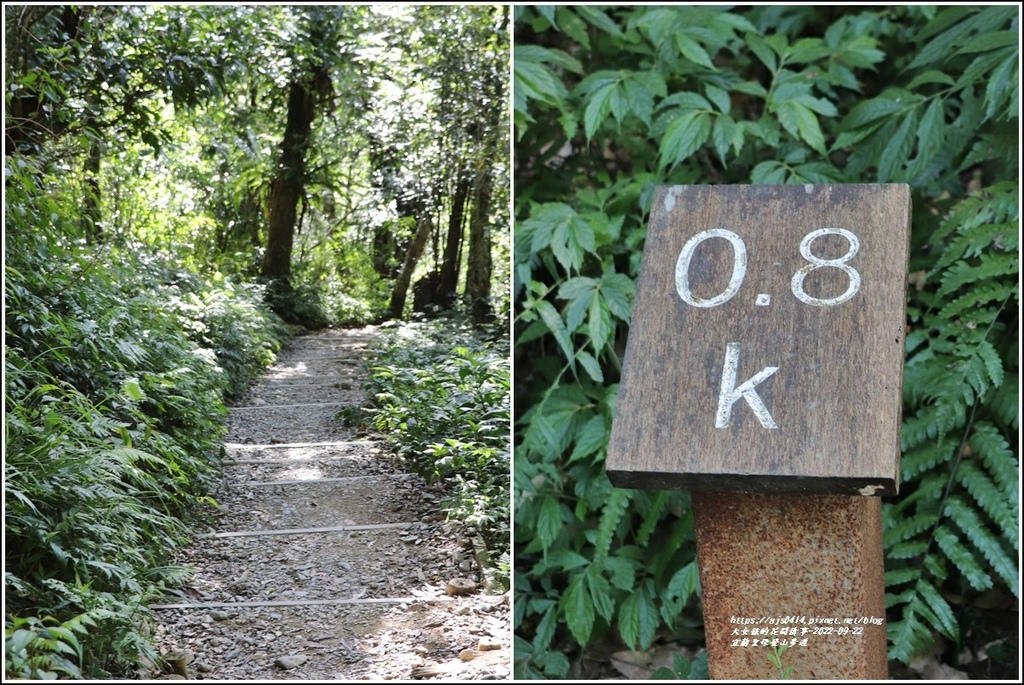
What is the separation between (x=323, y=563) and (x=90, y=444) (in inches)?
22.1

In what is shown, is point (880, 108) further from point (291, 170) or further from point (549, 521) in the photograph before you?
point (291, 170)

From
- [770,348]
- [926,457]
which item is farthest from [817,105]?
[770,348]

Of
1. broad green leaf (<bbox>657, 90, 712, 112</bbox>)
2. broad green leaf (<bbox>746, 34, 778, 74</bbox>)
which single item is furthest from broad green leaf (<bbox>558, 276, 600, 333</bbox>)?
broad green leaf (<bbox>746, 34, 778, 74</bbox>)

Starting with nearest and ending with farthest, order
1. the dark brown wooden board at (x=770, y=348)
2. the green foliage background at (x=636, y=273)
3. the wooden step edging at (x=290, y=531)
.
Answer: the dark brown wooden board at (x=770, y=348) → the wooden step edging at (x=290, y=531) → the green foliage background at (x=636, y=273)

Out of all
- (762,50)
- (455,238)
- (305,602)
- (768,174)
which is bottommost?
(305,602)

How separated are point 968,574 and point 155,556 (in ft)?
6.94

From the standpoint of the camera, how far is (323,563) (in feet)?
6.71

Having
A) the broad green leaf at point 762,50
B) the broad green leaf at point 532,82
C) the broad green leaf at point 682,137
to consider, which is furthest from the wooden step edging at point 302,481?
the broad green leaf at point 762,50

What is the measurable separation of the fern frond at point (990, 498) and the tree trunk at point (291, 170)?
1965mm

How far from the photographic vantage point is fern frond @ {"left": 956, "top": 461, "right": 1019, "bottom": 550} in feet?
7.96

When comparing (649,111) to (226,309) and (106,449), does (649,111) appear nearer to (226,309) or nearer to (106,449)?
(226,309)

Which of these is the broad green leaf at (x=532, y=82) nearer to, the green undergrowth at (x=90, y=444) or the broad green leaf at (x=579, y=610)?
the green undergrowth at (x=90, y=444)

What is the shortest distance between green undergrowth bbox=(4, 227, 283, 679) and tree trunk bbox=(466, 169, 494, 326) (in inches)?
24.2

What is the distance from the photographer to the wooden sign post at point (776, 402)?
1704mm
